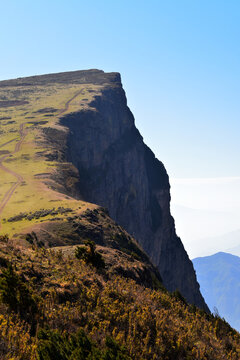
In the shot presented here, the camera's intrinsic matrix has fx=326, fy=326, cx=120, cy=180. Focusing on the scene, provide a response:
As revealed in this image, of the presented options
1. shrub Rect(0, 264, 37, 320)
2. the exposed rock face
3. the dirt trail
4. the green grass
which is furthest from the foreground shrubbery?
the exposed rock face

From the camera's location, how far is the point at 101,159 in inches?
4665

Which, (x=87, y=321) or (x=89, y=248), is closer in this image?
(x=87, y=321)

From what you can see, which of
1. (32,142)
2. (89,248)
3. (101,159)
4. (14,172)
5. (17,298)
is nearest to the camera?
(17,298)

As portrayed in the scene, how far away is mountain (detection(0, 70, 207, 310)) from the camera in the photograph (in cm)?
8288

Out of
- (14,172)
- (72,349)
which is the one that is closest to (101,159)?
(14,172)

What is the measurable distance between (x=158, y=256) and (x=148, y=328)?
376 ft

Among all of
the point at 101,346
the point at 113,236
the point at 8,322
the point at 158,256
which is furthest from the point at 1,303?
the point at 158,256

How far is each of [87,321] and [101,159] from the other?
10461cm

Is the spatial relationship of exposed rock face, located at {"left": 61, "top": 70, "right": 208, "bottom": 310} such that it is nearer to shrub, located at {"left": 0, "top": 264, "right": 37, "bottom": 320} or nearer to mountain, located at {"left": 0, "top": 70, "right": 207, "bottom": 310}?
mountain, located at {"left": 0, "top": 70, "right": 207, "bottom": 310}

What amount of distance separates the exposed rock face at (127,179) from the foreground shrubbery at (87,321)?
77.5 m

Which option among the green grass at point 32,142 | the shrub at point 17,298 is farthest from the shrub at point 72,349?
the green grass at point 32,142

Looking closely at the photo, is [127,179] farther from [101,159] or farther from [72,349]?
[72,349]

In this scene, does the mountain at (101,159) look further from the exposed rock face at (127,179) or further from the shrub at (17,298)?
the shrub at (17,298)

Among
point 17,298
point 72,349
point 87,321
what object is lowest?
point 87,321
